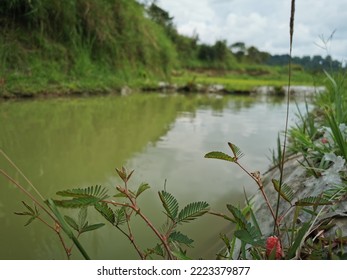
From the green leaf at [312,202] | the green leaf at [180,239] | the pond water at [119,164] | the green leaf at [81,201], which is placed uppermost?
the green leaf at [81,201]

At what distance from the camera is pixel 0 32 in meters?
4.81

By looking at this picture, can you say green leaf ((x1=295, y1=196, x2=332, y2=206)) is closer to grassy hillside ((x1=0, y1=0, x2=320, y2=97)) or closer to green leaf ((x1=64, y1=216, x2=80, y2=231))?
green leaf ((x1=64, y1=216, x2=80, y2=231))

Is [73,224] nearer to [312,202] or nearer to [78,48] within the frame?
[312,202]

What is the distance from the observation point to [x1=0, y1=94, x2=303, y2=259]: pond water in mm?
952

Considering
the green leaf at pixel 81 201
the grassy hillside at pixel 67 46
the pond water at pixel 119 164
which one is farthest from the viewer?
the grassy hillside at pixel 67 46

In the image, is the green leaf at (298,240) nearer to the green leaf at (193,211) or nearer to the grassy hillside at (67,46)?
the green leaf at (193,211)

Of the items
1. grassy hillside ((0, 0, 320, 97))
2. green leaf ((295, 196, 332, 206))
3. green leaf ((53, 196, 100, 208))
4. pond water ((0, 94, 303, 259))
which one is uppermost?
grassy hillside ((0, 0, 320, 97))

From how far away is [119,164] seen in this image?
1702 millimetres

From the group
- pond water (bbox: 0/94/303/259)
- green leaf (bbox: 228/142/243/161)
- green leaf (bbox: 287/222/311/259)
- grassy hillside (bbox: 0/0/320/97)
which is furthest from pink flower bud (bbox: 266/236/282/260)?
grassy hillside (bbox: 0/0/320/97)

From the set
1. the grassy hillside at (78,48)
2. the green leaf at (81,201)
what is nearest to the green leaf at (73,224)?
the green leaf at (81,201)

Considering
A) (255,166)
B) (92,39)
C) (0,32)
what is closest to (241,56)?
(92,39)

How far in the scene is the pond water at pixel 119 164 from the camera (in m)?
0.95

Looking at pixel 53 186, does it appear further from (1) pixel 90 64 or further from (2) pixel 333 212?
(1) pixel 90 64

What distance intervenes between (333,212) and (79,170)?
1167 millimetres
